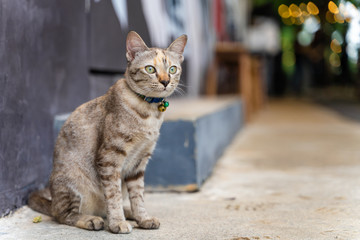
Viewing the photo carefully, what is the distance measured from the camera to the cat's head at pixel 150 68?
5.87 feet

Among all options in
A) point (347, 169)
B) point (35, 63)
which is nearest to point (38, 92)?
point (35, 63)

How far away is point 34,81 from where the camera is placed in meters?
2.32

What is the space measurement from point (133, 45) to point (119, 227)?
0.74 metres

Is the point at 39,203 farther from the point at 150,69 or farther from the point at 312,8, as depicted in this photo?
the point at 312,8

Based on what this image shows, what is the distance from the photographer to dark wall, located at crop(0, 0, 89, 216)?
2.05m

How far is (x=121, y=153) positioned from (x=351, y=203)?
49.9 inches

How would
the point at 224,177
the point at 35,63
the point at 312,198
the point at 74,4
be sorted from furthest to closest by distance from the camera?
the point at 224,177, the point at 74,4, the point at 312,198, the point at 35,63

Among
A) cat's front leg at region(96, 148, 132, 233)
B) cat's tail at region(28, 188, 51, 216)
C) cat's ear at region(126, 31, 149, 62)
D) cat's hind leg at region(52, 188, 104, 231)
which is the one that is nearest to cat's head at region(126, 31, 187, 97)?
cat's ear at region(126, 31, 149, 62)

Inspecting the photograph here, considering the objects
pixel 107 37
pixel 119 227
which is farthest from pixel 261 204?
pixel 107 37

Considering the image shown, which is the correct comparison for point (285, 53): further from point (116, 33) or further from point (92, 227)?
point (92, 227)

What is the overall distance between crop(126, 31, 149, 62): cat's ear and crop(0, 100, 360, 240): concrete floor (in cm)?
74

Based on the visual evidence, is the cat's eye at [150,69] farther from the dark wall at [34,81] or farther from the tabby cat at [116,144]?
the dark wall at [34,81]

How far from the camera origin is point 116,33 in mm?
3166

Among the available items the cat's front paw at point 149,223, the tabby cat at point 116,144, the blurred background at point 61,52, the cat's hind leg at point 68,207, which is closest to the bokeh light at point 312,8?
the blurred background at point 61,52
